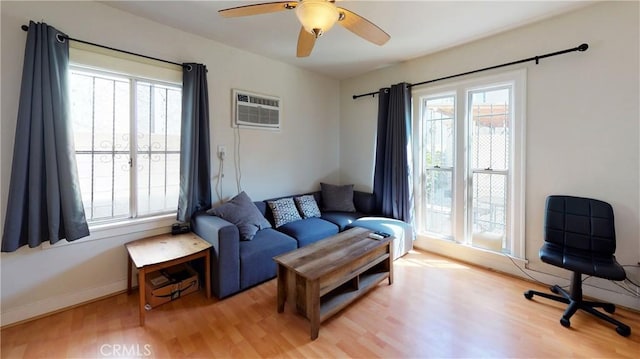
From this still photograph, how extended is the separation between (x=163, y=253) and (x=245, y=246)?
0.67 m

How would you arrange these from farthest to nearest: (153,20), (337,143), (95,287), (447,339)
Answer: (337,143) → (153,20) → (95,287) → (447,339)

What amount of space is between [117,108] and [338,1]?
86.2 inches

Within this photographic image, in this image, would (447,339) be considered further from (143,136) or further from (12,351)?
(143,136)

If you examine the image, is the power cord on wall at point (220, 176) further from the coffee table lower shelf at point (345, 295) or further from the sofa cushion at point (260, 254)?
the coffee table lower shelf at point (345, 295)

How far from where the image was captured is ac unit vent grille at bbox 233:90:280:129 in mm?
3117

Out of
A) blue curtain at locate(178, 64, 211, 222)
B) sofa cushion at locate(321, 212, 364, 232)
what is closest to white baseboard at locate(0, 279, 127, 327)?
blue curtain at locate(178, 64, 211, 222)

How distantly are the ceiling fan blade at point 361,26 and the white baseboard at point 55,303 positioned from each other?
2.88 metres

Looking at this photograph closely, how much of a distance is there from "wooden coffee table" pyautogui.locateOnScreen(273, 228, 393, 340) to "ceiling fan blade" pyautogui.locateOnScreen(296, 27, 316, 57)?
5.40 feet

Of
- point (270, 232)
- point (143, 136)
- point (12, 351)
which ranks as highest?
point (143, 136)

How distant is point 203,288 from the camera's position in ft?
8.17

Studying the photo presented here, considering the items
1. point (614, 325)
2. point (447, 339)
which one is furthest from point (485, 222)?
point (447, 339)

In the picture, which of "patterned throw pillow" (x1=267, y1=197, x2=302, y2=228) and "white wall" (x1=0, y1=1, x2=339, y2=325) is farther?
"patterned throw pillow" (x1=267, y1=197, x2=302, y2=228)

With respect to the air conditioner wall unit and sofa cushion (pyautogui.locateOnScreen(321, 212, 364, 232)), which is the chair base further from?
the air conditioner wall unit

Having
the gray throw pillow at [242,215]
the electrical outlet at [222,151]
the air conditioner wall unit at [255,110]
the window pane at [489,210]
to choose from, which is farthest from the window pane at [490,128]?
the electrical outlet at [222,151]
